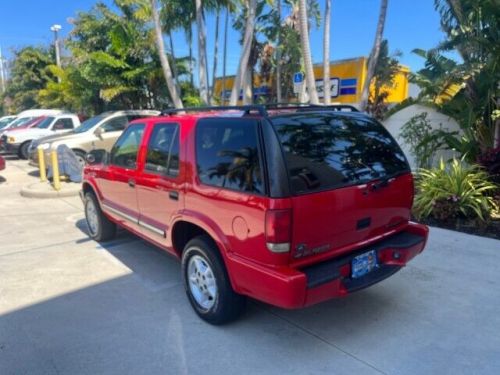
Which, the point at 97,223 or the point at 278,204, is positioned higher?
the point at 278,204

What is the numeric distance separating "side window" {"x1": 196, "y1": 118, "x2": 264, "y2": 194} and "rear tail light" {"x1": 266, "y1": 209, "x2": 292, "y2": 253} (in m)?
0.21

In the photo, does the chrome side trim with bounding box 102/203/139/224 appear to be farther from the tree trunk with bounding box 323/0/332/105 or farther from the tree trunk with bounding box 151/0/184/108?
the tree trunk with bounding box 151/0/184/108

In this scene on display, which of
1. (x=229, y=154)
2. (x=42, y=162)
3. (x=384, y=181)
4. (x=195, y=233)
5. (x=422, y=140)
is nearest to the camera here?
(x=229, y=154)

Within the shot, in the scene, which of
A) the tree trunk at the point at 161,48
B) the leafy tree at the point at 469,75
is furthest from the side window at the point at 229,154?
the tree trunk at the point at 161,48

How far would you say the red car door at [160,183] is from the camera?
3781 mm

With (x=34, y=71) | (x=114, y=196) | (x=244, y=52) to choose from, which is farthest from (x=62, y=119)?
(x=34, y=71)

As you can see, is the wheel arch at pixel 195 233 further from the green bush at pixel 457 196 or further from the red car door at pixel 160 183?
the green bush at pixel 457 196

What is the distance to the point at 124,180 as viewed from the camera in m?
4.70

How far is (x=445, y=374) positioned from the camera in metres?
2.77

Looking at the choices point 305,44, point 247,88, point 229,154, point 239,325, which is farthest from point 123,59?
point 239,325

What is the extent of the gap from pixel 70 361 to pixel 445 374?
2715 millimetres

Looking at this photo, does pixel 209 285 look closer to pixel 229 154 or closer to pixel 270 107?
pixel 229 154

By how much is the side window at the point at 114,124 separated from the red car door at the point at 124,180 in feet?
24.0

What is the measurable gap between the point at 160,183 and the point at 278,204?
165 cm
